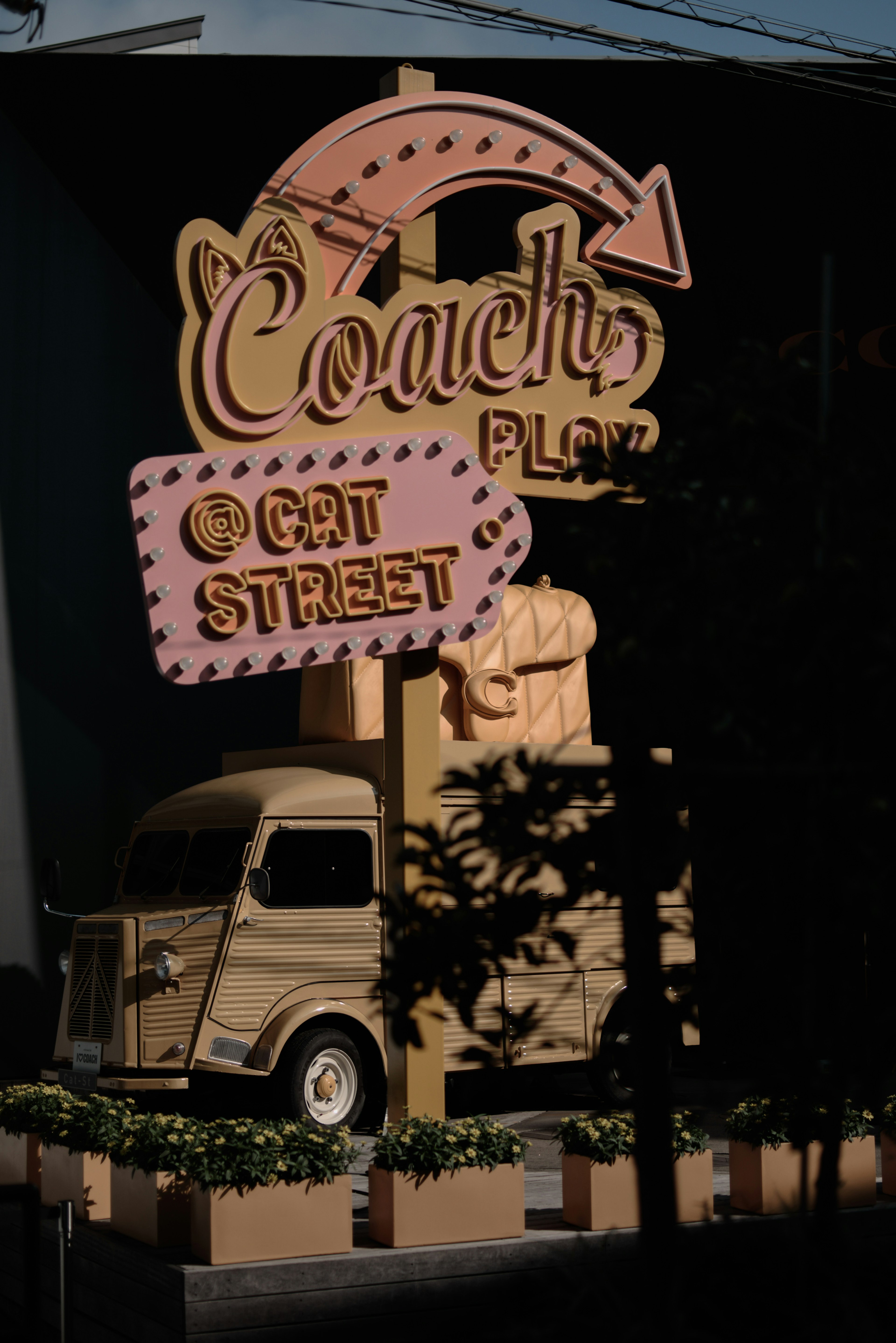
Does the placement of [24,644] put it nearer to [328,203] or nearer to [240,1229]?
[328,203]

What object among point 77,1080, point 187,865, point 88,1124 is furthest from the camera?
point 187,865

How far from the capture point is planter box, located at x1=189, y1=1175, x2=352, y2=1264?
19.2 feet

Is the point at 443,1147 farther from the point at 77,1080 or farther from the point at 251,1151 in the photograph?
the point at 77,1080

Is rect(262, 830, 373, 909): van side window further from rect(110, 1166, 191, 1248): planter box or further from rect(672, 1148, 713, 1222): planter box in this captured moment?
rect(672, 1148, 713, 1222): planter box

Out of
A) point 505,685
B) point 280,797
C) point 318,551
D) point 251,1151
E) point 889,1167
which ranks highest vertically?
point 318,551

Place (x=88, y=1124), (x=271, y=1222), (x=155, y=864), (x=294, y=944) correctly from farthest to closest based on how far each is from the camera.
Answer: (x=155, y=864) < (x=294, y=944) < (x=88, y=1124) < (x=271, y=1222)

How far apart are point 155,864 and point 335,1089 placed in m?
2.28

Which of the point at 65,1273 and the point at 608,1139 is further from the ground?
the point at 608,1139

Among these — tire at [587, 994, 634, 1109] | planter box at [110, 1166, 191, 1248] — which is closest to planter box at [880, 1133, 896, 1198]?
planter box at [110, 1166, 191, 1248]

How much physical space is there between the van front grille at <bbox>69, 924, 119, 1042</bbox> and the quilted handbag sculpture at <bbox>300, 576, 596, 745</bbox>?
2.56 meters

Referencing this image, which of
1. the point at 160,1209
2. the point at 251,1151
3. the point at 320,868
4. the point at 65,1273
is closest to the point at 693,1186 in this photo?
the point at 251,1151

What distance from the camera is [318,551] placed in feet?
24.5

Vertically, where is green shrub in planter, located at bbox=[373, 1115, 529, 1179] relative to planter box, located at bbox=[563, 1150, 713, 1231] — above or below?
above

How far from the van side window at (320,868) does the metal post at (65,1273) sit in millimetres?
4313
